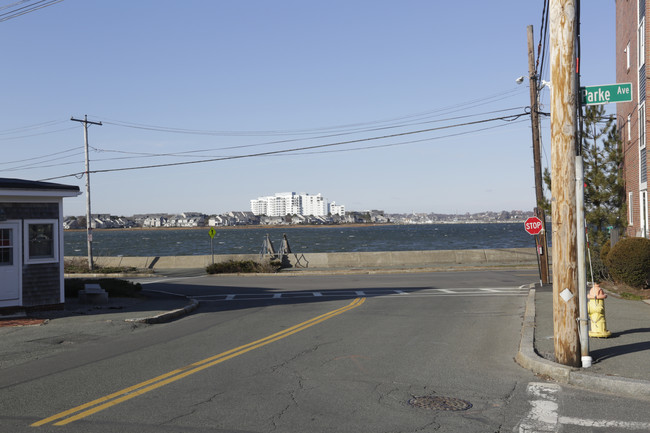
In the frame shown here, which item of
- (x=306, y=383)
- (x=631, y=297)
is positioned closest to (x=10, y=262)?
(x=306, y=383)

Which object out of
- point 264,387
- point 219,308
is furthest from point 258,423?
point 219,308

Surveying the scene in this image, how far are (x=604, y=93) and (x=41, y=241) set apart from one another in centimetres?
1445

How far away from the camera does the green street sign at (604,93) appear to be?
904cm

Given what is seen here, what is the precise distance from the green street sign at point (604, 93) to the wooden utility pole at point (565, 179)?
562 millimetres

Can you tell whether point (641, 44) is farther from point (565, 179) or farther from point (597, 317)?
point (565, 179)

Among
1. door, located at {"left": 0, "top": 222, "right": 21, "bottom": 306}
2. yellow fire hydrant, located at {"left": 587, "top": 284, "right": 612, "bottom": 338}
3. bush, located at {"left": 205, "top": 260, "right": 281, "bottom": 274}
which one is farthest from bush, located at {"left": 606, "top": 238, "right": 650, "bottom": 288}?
bush, located at {"left": 205, "top": 260, "right": 281, "bottom": 274}

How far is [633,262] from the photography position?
60.3 feet

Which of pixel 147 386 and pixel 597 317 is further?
pixel 597 317

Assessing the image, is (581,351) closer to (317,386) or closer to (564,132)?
(564,132)

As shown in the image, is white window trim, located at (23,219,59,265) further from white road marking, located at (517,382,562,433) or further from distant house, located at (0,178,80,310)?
white road marking, located at (517,382,562,433)

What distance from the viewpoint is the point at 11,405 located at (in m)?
7.15

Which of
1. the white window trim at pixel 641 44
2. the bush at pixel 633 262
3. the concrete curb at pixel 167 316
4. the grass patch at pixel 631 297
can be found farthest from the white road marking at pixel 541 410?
the white window trim at pixel 641 44

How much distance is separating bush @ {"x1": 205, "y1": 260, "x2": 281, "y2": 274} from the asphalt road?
2036 centimetres

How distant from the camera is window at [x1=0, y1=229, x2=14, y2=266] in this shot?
16.1 metres
